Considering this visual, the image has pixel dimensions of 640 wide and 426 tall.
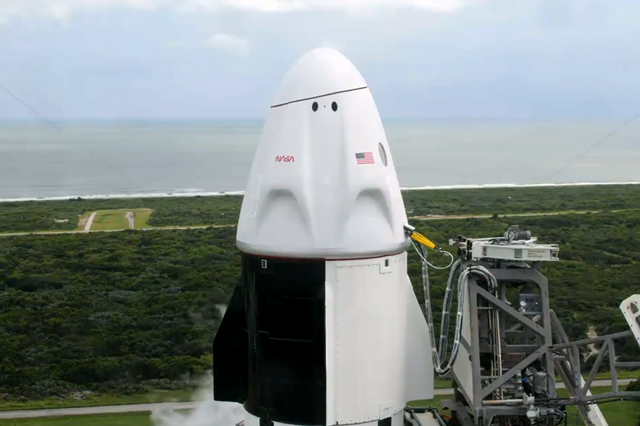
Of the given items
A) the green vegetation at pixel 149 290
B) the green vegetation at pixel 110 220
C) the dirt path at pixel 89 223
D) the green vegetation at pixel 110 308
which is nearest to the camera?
the green vegetation at pixel 110 308

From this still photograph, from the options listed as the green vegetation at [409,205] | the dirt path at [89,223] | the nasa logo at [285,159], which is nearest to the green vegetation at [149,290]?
the green vegetation at [409,205]

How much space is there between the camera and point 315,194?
11.0 metres

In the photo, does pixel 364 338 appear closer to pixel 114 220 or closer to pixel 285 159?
pixel 285 159

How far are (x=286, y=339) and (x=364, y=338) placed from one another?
Result: 1.25m

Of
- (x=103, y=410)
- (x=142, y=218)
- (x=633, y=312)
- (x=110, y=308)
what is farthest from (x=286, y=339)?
(x=142, y=218)

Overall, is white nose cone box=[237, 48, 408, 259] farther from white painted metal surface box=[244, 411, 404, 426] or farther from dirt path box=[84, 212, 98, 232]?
dirt path box=[84, 212, 98, 232]

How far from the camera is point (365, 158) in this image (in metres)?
11.3

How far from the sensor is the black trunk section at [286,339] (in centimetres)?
1114

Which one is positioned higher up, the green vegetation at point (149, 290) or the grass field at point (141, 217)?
the grass field at point (141, 217)

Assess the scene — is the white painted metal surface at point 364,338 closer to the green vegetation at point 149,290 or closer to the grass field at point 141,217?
the green vegetation at point 149,290

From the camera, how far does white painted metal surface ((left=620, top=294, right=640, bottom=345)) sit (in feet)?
36.8

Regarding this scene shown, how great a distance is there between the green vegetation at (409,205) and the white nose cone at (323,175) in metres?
63.7

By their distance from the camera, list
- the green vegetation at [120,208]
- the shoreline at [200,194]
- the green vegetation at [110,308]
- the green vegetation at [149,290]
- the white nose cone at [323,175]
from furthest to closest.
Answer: the shoreline at [200,194] < the green vegetation at [120,208] < the green vegetation at [149,290] < the green vegetation at [110,308] < the white nose cone at [323,175]

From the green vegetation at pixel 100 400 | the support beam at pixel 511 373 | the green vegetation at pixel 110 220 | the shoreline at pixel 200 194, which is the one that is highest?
the shoreline at pixel 200 194
